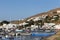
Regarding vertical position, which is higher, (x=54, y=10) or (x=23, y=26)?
(x=54, y=10)

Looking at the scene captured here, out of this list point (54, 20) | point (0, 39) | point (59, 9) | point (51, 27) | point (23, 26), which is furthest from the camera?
point (59, 9)

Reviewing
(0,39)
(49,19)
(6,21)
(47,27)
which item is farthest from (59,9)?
→ (0,39)

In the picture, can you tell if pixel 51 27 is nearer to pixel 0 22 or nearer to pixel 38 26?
pixel 38 26

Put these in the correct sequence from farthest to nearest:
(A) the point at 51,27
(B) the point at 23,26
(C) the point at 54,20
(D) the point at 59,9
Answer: (D) the point at 59,9 → (C) the point at 54,20 → (B) the point at 23,26 → (A) the point at 51,27

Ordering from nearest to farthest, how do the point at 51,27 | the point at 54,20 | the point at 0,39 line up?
the point at 0,39 → the point at 51,27 → the point at 54,20

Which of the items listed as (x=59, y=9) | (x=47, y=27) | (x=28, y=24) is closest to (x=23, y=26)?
(x=28, y=24)

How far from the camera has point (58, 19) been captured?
295 ft

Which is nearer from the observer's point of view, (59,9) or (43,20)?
(43,20)

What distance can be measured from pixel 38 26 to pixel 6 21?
15514 millimetres

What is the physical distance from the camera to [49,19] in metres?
92.3

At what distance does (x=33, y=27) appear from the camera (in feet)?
252

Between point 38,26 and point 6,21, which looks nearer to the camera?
point 38,26

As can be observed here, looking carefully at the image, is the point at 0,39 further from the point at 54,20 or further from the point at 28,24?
the point at 54,20

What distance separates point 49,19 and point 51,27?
16.4 m
